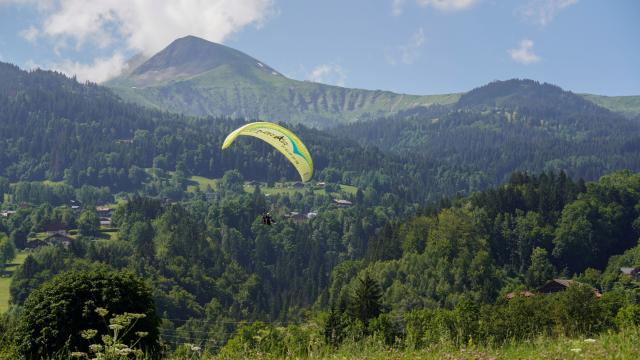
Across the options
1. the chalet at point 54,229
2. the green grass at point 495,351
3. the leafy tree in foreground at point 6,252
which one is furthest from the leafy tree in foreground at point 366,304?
the chalet at point 54,229

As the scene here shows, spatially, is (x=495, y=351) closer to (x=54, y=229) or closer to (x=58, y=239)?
(x=58, y=239)

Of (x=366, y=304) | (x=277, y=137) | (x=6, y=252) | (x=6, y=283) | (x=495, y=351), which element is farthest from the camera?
(x=6, y=252)

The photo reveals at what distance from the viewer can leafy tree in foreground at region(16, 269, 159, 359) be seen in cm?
4256

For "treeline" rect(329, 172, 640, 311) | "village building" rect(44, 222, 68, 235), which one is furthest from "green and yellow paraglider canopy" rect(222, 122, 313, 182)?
"village building" rect(44, 222, 68, 235)

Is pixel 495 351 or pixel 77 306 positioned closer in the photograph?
pixel 495 351

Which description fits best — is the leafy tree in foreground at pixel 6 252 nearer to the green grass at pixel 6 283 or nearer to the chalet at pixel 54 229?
the green grass at pixel 6 283

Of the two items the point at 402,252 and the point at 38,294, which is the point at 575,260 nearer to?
the point at 402,252

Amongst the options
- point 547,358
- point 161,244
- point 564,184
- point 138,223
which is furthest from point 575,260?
point 547,358

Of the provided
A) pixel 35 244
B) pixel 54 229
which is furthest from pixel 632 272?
pixel 54 229

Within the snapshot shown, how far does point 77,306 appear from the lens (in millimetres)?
44375

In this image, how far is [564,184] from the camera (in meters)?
158

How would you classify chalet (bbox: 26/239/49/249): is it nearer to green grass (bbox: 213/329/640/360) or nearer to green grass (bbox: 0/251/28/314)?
green grass (bbox: 0/251/28/314)

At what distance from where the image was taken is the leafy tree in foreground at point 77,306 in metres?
42.6

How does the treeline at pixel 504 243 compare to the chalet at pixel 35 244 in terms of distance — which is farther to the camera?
the chalet at pixel 35 244
